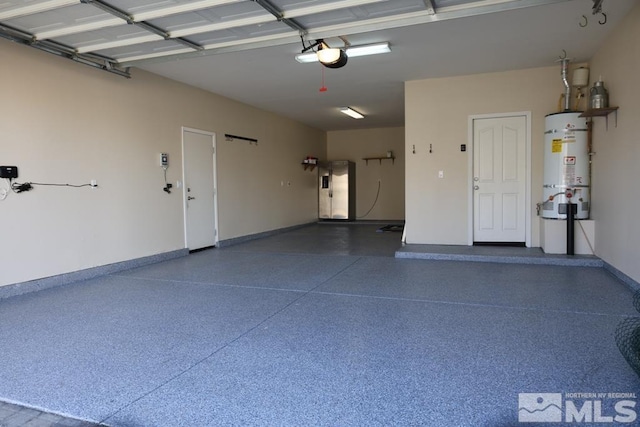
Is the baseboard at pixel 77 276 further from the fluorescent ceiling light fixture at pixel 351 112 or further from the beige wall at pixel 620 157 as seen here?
the beige wall at pixel 620 157

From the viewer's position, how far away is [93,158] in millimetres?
5152

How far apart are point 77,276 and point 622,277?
244 inches

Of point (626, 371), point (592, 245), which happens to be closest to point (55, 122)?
point (626, 371)

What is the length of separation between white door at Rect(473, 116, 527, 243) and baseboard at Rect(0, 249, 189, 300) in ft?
16.3

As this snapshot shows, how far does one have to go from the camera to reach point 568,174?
5.59m

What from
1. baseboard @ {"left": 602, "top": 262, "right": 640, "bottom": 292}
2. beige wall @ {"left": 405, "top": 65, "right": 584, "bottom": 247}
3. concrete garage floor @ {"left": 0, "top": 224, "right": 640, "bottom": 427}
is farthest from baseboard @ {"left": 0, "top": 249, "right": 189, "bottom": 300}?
→ baseboard @ {"left": 602, "top": 262, "right": 640, "bottom": 292}

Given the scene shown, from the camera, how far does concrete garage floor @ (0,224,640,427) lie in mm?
2059

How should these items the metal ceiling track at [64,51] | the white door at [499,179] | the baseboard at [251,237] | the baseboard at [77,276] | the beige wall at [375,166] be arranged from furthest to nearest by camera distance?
the beige wall at [375,166], the baseboard at [251,237], the white door at [499,179], the baseboard at [77,276], the metal ceiling track at [64,51]

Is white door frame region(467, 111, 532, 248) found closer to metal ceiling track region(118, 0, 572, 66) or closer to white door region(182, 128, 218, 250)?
metal ceiling track region(118, 0, 572, 66)

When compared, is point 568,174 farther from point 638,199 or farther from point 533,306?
point 533,306

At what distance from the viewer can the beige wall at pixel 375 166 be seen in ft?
38.6

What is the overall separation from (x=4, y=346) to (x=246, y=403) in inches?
80.6

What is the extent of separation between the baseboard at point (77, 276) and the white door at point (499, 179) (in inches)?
195

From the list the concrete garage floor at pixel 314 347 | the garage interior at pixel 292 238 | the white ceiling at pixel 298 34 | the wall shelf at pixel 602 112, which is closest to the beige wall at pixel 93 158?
the garage interior at pixel 292 238
